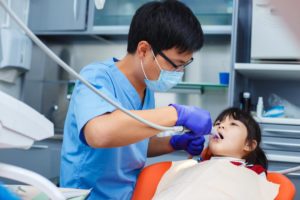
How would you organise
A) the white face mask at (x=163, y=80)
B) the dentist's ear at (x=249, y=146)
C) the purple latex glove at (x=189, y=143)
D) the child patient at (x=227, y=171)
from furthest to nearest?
the dentist's ear at (x=249, y=146) → the purple latex glove at (x=189, y=143) → the white face mask at (x=163, y=80) → the child patient at (x=227, y=171)

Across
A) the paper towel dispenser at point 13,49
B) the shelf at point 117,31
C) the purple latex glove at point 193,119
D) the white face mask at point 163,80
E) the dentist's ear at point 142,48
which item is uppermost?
the shelf at point 117,31

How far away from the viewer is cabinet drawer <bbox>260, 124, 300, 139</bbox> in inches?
73.8

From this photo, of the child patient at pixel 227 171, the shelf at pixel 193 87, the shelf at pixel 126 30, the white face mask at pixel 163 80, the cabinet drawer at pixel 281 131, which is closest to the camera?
the child patient at pixel 227 171

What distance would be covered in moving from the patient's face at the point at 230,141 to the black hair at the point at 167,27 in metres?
0.43

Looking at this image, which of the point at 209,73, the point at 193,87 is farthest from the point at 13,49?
the point at 209,73

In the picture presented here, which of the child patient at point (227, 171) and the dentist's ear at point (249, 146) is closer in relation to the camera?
the child patient at point (227, 171)

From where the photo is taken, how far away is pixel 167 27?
3.39 ft

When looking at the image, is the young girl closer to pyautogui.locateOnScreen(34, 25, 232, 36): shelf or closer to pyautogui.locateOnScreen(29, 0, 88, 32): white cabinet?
pyautogui.locateOnScreen(34, 25, 232, 36): shelf

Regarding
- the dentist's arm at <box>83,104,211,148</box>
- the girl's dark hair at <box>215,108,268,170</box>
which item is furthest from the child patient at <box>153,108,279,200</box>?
the dentist's arm at <box>83,104,211,148</box>

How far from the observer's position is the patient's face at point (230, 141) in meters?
1.34

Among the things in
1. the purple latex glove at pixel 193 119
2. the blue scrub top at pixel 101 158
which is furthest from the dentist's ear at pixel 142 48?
the purple latex glove at pixel 193 119

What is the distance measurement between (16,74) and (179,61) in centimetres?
193

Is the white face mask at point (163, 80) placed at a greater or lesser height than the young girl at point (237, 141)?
greater

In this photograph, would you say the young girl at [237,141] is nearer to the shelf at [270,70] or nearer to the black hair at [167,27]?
the black hair at [167,27]
